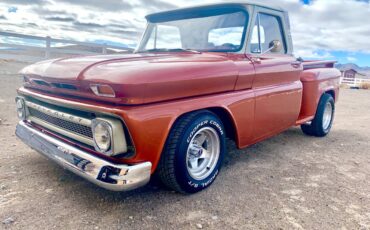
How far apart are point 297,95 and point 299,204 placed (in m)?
1.82

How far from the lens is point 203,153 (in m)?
3.00

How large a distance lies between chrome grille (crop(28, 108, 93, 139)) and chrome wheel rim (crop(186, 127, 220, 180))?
0.93 m

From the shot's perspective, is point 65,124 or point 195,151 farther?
point 195,151

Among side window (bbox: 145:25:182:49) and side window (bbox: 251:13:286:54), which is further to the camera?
side window (bbox: 145:25:182:49)

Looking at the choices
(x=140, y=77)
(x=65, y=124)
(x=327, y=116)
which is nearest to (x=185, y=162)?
(x=140, y=77)

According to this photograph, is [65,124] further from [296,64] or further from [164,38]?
[296,64]

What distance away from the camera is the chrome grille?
2456 millimetres

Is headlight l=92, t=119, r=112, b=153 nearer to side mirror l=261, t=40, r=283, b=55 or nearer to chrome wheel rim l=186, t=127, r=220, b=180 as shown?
chrome wheel rim l=186, t=127, r=220, b=180

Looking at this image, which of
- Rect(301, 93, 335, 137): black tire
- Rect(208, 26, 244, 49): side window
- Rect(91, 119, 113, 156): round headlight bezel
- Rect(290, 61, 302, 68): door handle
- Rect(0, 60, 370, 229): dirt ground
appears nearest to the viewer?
Rect(91, 119, 113, 156): round headlight bezel

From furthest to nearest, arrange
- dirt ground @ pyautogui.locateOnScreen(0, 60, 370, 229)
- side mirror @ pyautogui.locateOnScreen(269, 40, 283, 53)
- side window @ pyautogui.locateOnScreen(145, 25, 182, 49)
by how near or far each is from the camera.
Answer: side window @ pyautogui.locateOnScreen(145, 25, 182, 49) → side mirror @ pyautogui.locateOnScreen(269, 40, 283, 53) → dirt ground @ pyautogui.locateOnScreen(0, 60, 370, 229)

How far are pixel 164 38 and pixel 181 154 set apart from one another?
196cm

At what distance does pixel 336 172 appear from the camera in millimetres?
3604

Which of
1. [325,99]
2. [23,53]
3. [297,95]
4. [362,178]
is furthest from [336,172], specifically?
[23,53]

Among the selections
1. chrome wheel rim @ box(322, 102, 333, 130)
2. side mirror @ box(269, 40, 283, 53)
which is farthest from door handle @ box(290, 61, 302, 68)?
chrome wheel rim @ box(322, 102, 333, 130)
